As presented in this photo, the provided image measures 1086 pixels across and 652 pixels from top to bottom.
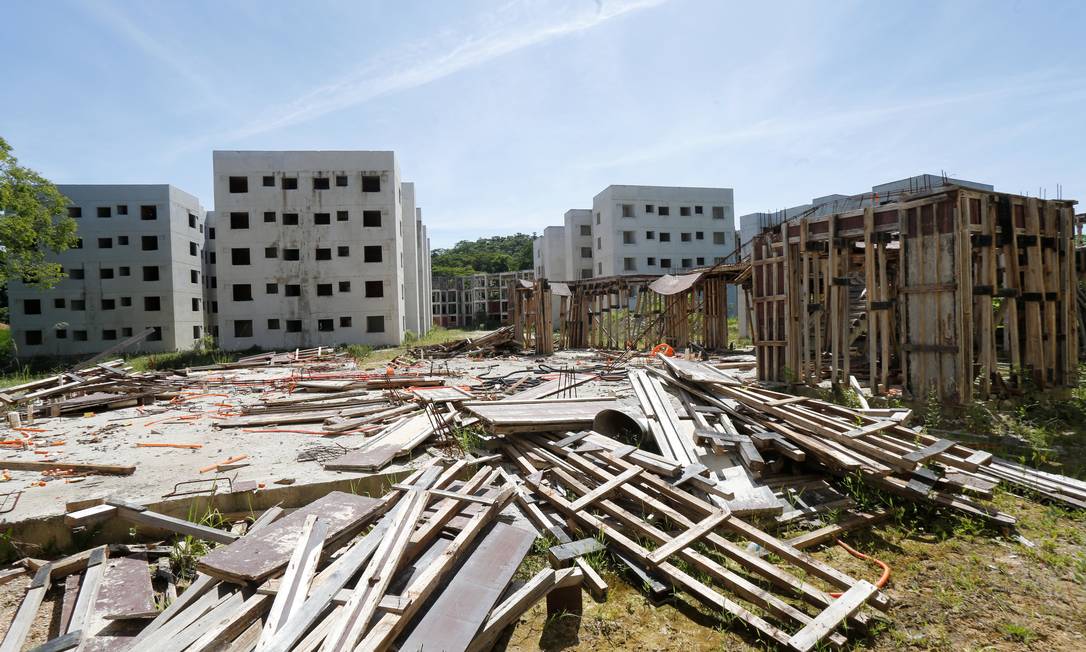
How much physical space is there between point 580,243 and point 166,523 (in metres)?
49.3

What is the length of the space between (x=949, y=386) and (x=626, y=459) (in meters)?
6.34

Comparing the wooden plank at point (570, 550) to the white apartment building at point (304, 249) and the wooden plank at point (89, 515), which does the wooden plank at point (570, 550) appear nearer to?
the wooden plank at point (89, 515)

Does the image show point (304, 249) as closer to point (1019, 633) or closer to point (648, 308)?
point (648, 308)

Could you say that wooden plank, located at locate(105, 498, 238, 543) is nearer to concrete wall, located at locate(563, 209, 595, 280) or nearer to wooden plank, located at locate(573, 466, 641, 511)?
wooden plank, located at locate(573, 466, 641, 511)

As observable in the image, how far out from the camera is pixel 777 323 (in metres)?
11.9

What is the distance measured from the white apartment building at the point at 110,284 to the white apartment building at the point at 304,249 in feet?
20.7

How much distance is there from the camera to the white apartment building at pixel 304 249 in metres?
30.6

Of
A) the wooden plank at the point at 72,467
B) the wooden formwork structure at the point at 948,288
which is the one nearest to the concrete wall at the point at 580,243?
the wooden formwork structure at the point at 948,288

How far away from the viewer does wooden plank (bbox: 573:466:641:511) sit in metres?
5.18

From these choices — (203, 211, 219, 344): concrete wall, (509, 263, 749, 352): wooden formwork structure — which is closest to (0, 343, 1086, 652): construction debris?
(509, 263, 749, 352): wooden formwork structure

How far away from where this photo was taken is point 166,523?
197 inches

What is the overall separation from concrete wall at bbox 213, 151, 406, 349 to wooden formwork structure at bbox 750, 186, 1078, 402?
24.1 m

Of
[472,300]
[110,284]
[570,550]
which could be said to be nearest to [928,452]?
[570,550]

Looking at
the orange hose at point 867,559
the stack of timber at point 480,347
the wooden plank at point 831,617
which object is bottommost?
the orange hose at point 867,559
